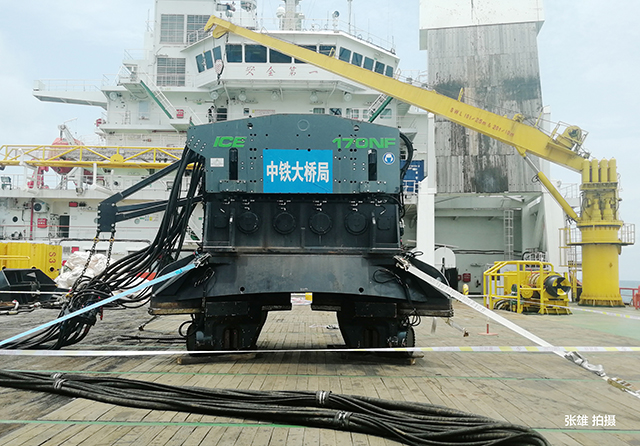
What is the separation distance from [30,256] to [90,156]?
37.3 ft

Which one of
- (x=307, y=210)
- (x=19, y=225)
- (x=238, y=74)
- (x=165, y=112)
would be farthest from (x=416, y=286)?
(x=19, y=225)

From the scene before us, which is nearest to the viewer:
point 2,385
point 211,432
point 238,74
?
point 211,432

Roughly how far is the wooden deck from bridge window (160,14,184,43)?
81.2ft

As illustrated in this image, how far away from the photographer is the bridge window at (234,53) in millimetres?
25594

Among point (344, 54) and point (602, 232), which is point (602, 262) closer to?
point (602, 232)

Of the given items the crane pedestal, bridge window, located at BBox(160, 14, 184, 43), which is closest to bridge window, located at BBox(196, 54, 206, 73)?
bridge window, located at BBox(160, 14, 184, 43)

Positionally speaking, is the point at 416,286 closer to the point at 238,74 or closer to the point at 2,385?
the point at 2,385

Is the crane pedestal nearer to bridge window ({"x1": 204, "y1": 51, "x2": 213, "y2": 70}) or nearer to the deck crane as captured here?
→ the deck crane

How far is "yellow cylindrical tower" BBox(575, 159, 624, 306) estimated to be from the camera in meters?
19.0

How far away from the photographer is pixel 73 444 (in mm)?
3199

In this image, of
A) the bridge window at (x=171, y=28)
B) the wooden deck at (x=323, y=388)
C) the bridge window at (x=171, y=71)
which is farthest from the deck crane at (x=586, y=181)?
the bridge window at (x=171, y=28)

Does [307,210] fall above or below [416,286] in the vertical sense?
above

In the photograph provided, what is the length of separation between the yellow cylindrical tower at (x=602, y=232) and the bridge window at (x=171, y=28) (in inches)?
916

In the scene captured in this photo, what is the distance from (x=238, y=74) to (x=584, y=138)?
642 inches
